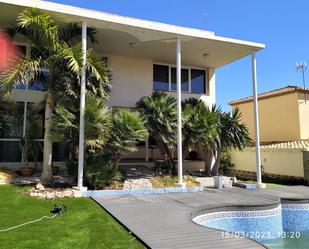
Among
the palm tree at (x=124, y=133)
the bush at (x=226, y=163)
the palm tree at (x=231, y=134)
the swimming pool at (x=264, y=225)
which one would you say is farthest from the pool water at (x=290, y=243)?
the bush at (x=226, y=163)

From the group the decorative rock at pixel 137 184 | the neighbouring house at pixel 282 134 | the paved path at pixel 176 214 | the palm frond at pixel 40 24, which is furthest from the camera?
the neighbouring house at pixel 282 134

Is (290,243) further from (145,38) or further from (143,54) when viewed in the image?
(143,54)

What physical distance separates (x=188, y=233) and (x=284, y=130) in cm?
1774

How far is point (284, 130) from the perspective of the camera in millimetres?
22016

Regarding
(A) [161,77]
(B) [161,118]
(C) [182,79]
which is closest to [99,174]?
(B) [161,118]

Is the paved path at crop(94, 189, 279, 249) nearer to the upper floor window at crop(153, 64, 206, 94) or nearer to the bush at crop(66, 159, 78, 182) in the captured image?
the bush at crop(66, 159, 78, 182)

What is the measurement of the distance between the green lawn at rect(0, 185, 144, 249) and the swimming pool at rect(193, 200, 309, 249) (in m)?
2.71

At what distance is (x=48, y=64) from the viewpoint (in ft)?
37.6

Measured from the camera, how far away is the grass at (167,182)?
13.2 meters

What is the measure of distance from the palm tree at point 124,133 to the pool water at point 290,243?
5.64 meters

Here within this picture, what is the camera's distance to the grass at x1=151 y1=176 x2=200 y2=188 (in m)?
13.2

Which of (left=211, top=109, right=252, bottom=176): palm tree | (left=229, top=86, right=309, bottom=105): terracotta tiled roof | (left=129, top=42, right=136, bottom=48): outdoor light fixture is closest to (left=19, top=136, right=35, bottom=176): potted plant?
(left=129, top=42, right=136, bottom=48): outdoor light fixture

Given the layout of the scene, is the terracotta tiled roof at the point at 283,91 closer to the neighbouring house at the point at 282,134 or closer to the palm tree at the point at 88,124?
the neighbouring house at the point at 282,134

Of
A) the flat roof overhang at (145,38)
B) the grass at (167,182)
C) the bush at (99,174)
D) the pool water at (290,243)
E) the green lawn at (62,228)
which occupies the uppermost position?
the flat roof overhang at (145,38)
